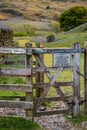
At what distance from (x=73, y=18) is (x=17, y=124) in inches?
1968

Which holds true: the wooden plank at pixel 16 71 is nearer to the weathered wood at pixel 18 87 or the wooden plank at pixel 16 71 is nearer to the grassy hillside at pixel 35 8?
the weathered wood at pixel 18 87

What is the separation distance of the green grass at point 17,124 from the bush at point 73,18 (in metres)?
49.2

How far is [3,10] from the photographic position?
100312 millimetres

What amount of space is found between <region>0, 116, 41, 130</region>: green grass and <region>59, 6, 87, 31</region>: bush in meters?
49.2

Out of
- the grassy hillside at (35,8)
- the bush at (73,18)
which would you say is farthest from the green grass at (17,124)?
the grassy hillside at (35,8)

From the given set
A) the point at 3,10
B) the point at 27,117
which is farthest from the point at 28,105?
the point at 3,10

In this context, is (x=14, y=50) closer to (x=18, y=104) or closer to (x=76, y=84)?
(x=18, y=104)

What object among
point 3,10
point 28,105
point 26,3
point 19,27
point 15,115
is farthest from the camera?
point 26,3

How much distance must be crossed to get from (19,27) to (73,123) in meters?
48.6

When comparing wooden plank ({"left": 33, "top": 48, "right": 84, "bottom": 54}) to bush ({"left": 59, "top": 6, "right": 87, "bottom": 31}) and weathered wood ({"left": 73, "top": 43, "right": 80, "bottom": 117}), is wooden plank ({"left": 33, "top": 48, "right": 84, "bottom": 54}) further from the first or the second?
bush ({"left": 59, "top": 6, "right": 87, "bottom": 31})

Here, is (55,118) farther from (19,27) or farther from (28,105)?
(19,27)

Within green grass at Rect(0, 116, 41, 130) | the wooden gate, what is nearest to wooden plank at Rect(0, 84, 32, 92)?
the wooden gate

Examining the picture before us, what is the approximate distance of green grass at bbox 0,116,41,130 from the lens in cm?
1162

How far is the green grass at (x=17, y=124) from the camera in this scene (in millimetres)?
11625
